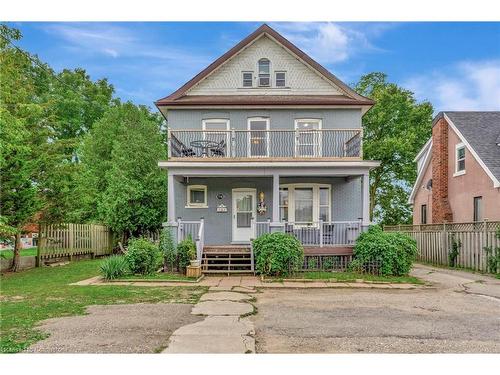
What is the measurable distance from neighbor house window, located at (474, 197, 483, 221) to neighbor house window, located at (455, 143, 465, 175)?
62.3 inches

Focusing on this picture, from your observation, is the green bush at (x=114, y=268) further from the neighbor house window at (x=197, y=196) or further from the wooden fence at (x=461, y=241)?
the wooden fence at (x=461, y=241)

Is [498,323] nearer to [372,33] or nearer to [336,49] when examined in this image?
[372,33]

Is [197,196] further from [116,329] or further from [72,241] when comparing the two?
[116,329]

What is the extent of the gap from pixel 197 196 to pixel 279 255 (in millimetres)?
5409

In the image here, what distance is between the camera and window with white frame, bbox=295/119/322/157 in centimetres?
1571

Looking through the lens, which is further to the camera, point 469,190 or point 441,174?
point 441,174

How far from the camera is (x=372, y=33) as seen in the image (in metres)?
9.52

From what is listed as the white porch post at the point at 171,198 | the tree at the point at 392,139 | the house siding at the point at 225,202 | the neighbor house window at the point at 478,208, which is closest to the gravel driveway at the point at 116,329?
the white porch post at the point at 171,198

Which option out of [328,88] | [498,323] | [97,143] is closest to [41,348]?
[498,323]

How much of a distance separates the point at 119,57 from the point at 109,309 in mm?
6851

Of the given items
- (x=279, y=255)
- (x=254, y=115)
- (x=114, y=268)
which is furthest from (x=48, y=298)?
(x=254, y=115)

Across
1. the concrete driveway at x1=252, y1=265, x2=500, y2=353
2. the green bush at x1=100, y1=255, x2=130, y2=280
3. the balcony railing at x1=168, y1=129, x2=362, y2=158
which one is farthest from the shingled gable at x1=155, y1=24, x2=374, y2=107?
the concrete driveway at x1=252, y1=265, x2=500, y2=353

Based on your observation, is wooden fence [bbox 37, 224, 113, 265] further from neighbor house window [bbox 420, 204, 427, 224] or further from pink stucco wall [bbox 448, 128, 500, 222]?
neighbor house window [bbox 420, 204, 427, 224]

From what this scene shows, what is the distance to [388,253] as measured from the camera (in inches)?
487
